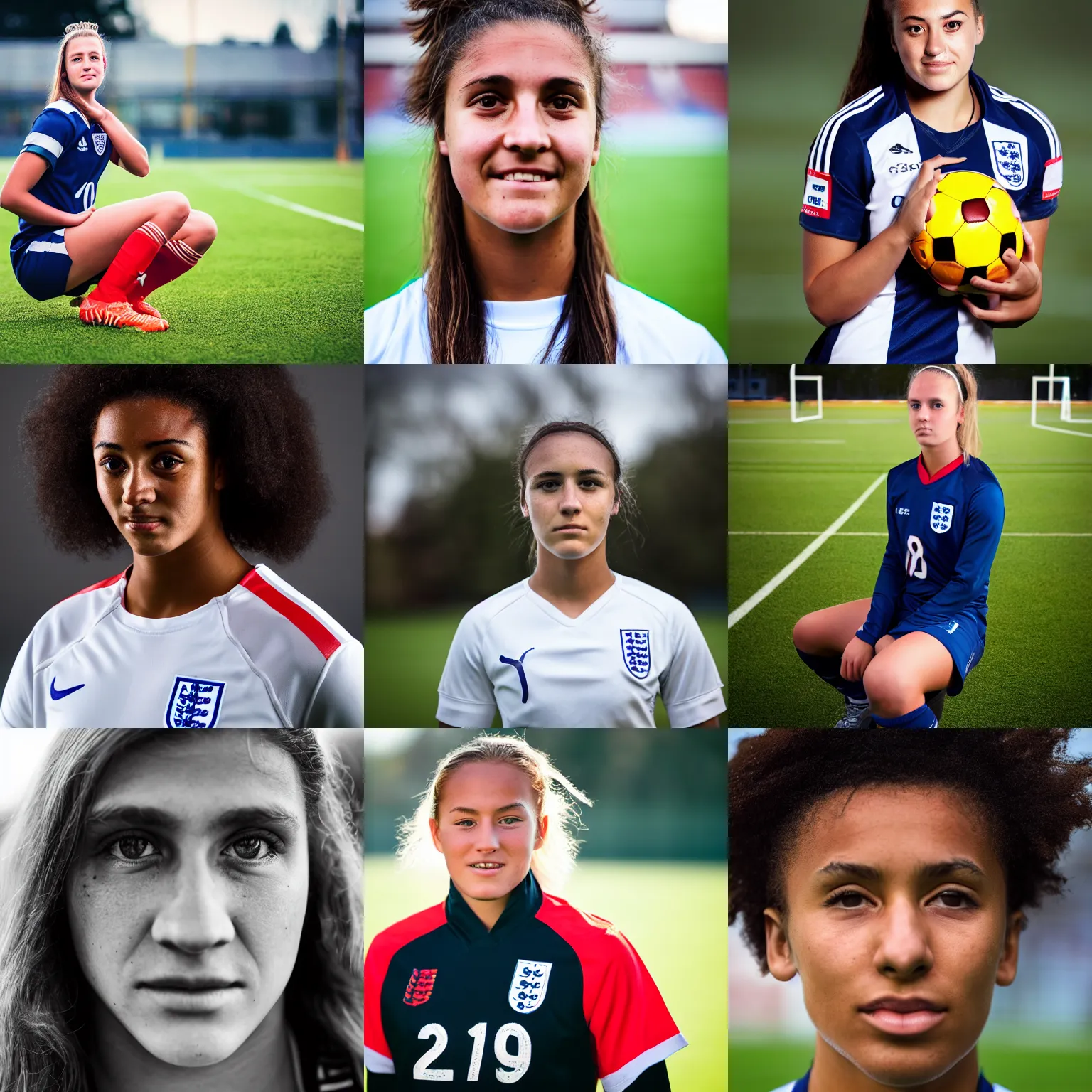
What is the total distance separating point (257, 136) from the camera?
273cm

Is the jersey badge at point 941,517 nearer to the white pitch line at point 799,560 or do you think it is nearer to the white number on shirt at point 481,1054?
the white pitch line at point 799,560

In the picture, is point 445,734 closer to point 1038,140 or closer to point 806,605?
point 806,605

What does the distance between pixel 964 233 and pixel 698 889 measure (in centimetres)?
157

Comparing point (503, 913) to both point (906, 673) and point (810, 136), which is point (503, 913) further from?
point (810, 136)

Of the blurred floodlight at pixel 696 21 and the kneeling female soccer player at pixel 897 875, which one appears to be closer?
the kneeling female soccer player at pixel 897 875

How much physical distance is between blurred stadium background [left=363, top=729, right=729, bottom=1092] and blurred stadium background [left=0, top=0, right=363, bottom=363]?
40.1 inches

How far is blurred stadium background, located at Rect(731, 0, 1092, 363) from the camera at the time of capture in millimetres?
2668

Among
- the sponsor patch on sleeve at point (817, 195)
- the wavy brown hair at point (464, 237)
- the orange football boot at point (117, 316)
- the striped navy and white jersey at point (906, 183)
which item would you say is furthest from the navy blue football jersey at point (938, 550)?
the orange football boot at point (117, 316)

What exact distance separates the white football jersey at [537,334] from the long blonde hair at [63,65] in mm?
872

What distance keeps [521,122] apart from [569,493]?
83cm

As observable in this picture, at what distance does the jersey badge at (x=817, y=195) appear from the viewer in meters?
2.63

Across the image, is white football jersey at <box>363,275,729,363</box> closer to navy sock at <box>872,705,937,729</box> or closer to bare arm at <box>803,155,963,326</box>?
bare arm at <box>803,155,963,326</box>

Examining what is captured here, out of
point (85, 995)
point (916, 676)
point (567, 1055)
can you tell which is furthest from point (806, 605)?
point (85, 995)

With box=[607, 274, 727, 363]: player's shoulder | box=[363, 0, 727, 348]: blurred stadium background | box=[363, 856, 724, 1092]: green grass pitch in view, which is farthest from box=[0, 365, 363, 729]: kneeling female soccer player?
box=[607, 274, 727, 363]: player's shoulder
